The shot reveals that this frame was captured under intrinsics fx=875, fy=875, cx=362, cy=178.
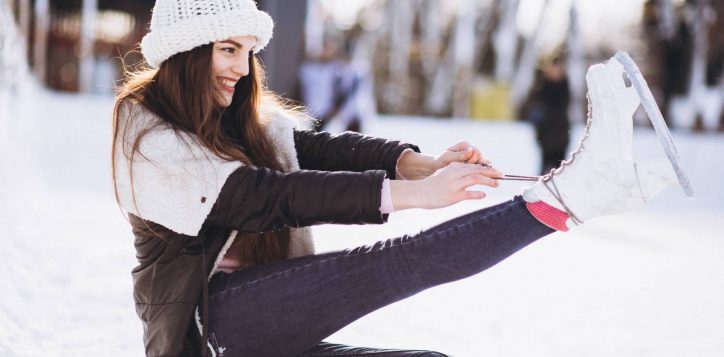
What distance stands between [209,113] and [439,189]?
52 centimetres

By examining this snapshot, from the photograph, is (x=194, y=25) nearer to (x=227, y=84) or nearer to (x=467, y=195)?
(x=227, y=84)

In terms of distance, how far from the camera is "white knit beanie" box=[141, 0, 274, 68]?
1857mm

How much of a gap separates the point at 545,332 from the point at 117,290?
1717 millimetres

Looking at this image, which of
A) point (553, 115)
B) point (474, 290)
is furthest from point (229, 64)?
point (553, 115)

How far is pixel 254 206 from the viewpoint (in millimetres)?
1713

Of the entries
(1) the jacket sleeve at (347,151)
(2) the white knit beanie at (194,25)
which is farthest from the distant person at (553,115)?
(2) the white knit beanie at (194,25)

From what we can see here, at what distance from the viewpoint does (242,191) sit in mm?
1723

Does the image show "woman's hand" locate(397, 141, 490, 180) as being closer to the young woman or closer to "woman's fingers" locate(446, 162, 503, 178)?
the young woman

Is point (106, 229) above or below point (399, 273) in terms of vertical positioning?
below

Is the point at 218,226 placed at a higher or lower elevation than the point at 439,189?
lower

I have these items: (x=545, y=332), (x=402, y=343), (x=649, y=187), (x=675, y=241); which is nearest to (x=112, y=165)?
(x=649, y=187)

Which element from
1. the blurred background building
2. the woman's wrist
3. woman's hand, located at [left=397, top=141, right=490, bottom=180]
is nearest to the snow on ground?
woman's hand, located at [left=397, top=141, right=490, bottom=180]

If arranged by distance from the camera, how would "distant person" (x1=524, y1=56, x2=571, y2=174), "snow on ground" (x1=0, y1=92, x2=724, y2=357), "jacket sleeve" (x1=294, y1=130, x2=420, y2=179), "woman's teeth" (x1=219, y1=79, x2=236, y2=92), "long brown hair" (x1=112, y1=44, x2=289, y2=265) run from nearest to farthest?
"long brown hair" (x1=112, y1=44, x2=289, y2=265) → "woman's teeth" (x1=219, y1=79, x2=236, y2=92) → "jacket sleeve" (x1=294, y1=130, x2=420, y2=179) → "snow on ground" (x1=0, y1=92, x2=724, y2=357) → "distant person" (x1=524, y1=56, x2=571, y2=174)

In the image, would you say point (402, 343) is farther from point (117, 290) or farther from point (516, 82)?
point (516, 82)
